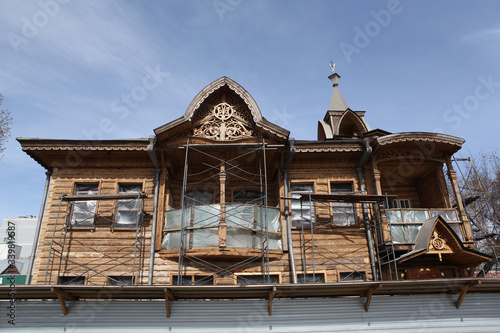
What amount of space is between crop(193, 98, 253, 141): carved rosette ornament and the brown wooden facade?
41 millimetres

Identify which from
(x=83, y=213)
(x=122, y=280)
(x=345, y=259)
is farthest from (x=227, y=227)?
(x=83, y=213)

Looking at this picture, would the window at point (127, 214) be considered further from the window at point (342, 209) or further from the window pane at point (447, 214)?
the window pane at point (447, 214)

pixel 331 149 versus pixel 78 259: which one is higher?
pixel 331 149

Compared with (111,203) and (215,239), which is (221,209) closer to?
(215,239)

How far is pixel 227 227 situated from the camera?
36.9ft

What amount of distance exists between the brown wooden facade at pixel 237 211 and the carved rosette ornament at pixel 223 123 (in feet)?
0.14

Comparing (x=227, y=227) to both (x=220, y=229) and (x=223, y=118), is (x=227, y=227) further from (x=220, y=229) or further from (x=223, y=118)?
(x=223, y=118)

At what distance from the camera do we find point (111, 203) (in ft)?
41.4

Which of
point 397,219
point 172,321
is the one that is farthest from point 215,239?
point 397,219

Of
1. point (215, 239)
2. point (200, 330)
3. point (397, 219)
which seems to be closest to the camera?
point (200, 330)

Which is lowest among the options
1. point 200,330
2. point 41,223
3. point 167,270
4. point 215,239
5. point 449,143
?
point 200,330

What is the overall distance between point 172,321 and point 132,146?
6389mm

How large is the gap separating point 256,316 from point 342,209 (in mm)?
5706

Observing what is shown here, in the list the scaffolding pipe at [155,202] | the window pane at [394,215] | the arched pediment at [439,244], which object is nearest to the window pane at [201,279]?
the scaffolding pipe at [155,202]
